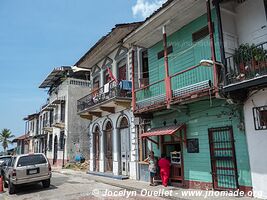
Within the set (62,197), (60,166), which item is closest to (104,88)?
(62,197)

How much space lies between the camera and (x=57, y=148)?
26.8m

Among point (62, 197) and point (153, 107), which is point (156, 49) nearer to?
point (153, 107)

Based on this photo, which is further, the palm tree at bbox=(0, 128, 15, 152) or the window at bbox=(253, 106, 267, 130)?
the palm tree at bbox=(0, 128, 15, 152)

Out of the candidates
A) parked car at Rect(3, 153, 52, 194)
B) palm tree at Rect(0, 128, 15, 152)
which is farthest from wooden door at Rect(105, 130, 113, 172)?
palm tree at Rect(0, 128, 15, 152)

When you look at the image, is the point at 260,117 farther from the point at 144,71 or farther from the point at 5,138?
the point at 5,138

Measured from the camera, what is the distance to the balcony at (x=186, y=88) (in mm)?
8833

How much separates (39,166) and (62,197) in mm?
2642

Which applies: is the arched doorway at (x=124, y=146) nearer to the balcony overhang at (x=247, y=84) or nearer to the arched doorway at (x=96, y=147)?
the arched doorway at (x=96, y=147)

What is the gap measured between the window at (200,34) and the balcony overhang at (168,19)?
577 millimetres

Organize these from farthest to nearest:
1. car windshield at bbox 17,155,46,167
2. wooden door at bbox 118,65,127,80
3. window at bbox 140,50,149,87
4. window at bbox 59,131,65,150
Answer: window at bbox 59,131,65,150 < wooden door at bbox 118,65,127,80 < window at bbox 140,50,149,87 < car windshield at bbox 17,155,46,167

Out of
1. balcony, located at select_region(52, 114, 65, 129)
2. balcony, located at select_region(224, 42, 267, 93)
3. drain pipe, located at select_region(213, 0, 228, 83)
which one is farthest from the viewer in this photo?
balcony, located at select_region(52, 114, 65, 129)

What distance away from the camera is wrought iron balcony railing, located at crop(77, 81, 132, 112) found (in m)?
13.9

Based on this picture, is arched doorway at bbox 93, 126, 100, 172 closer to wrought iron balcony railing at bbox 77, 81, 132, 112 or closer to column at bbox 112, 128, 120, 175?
wrought iron balcony railing at bbox 77, 81, 132, 112

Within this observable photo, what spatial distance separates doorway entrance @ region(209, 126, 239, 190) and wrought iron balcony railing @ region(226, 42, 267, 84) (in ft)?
6.19
